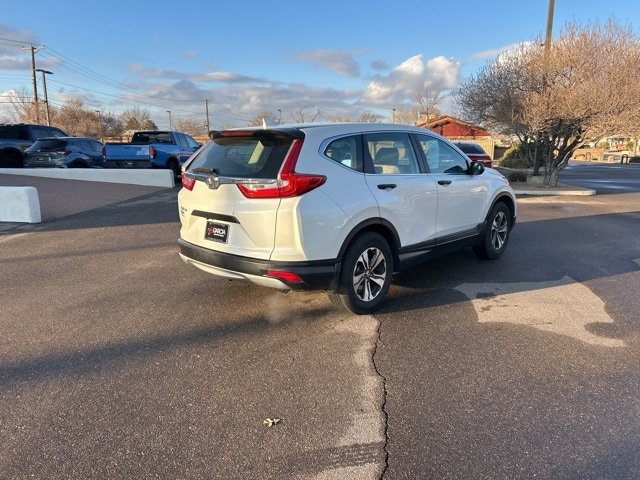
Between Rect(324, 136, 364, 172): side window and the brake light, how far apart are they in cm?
33

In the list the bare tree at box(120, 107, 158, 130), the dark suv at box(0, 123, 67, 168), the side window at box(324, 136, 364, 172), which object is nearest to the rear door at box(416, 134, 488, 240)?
the side window at box(324, 136, 364, 172)

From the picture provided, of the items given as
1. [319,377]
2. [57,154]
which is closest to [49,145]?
[57,154]

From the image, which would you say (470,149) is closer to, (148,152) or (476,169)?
(148,152)

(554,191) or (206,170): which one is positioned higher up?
(206,170)

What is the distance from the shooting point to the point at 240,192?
3840 mm

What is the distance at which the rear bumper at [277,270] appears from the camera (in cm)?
377

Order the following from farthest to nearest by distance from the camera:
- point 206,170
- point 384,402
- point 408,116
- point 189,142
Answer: point 408,116, point 189,142, point 206,170, point 384,402

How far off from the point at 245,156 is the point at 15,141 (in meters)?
19.3

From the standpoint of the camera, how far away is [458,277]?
5535mm

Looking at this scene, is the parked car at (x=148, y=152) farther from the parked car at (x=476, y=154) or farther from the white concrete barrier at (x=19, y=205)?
the parked car at (x=476, y=154)

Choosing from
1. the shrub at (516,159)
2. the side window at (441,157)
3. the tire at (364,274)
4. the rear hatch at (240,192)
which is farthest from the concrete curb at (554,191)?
the rear hatch at (240,192)

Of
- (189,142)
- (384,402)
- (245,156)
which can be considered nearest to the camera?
(384,402)

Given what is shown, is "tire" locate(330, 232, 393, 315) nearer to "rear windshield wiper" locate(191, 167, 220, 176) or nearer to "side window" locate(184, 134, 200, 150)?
"rear windshield wiper" locate(191, 167, 220, 176)

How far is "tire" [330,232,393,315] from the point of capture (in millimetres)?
4059
